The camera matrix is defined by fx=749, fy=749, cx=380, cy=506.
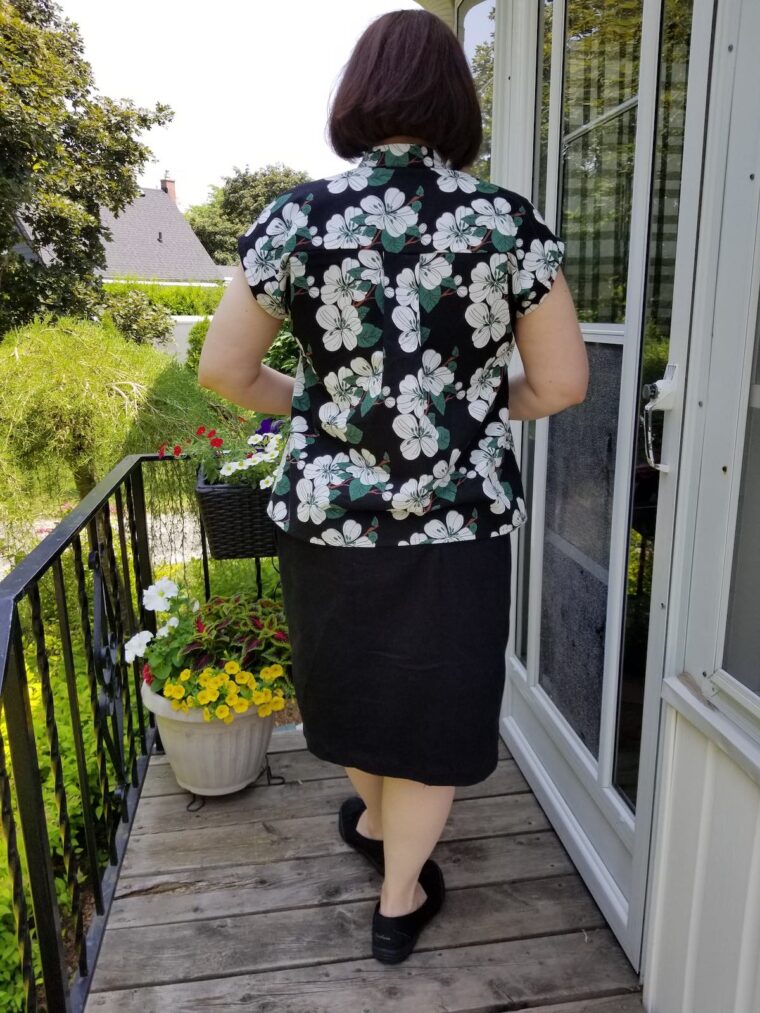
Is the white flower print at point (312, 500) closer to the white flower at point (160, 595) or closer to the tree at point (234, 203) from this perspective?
the white flower at point (160, 595)

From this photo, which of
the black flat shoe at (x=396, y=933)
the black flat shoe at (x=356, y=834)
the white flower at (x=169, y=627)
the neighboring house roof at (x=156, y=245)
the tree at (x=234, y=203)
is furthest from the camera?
the tree at (x=234, y=203)

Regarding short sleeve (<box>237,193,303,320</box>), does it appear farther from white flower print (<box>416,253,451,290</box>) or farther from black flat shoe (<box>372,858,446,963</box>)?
black flat shoe (<box>372,858,446,963</box>)

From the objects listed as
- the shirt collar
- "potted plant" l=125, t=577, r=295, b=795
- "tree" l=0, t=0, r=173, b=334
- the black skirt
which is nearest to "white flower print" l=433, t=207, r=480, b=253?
the shirt collar

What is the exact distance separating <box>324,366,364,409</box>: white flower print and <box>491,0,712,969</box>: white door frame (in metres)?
0.50

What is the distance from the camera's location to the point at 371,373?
1092mm

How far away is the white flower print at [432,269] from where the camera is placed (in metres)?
1.04

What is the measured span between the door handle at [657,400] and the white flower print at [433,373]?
0.34m

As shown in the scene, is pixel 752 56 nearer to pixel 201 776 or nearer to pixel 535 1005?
pixel 535 1005

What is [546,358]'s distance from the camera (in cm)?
115

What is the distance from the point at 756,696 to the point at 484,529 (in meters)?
0.44

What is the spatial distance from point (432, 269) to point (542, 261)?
159 millimetres

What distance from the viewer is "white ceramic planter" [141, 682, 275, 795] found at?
1.82 meters

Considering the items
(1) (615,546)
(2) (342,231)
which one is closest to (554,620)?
(1) (615,546)

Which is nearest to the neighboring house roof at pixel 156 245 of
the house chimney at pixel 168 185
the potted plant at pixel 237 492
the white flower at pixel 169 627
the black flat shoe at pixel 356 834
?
the house chimney at pixel 168 185
